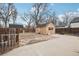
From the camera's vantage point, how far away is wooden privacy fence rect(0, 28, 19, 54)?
3.11m

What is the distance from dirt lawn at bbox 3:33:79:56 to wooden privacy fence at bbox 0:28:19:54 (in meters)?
Result: 0.05

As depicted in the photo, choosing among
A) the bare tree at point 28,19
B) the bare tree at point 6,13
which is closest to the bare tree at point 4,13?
the bare tree at point 6,13

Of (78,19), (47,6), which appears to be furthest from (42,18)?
(78,19)

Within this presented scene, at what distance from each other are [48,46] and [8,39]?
0.38 metres

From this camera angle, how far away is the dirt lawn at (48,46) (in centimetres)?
309

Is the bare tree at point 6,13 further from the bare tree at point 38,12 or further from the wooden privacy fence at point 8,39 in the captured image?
the bare tree at point 38,12

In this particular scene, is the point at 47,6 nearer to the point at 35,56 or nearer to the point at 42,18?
the point at 42,18

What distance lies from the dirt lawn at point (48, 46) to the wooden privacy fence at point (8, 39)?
1.9 inches

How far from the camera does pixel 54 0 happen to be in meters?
3.11

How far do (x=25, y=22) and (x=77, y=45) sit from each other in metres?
0.53

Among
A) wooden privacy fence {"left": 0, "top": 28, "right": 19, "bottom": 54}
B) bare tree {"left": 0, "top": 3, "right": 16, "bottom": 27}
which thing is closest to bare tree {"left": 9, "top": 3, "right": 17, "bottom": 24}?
bare tree {"left": 0, "top": 3, "right": 16, "bottom": 27}

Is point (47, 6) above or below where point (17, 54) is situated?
above

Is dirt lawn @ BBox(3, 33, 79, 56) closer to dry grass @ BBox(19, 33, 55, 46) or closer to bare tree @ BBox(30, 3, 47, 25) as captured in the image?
dry grass @ BBox(19, 33, 55, 46)

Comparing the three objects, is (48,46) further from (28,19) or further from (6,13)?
(6,13)
